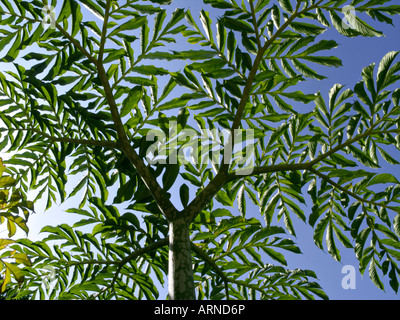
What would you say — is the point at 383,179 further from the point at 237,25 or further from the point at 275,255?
the point at 237,25

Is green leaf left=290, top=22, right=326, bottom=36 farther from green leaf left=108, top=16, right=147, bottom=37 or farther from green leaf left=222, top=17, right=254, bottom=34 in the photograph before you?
green leaf left=108, top=16, right=147, bottom=37

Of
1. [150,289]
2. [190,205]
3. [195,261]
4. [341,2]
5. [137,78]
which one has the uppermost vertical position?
[341,2]

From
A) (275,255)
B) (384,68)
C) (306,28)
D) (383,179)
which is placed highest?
(306,28)

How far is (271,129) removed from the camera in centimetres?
259

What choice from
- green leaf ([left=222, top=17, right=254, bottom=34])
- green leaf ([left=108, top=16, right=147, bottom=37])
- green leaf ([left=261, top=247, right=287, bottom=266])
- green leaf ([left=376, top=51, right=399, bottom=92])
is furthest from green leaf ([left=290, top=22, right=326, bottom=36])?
green leaf ([left=261, top=247, right=287, bottom=266])

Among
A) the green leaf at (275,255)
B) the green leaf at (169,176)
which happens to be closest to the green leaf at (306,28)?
the green leaf at (169,176)

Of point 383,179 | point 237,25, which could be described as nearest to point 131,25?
point 237,25

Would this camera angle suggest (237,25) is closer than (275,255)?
Yes

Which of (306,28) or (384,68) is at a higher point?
(306,28)
